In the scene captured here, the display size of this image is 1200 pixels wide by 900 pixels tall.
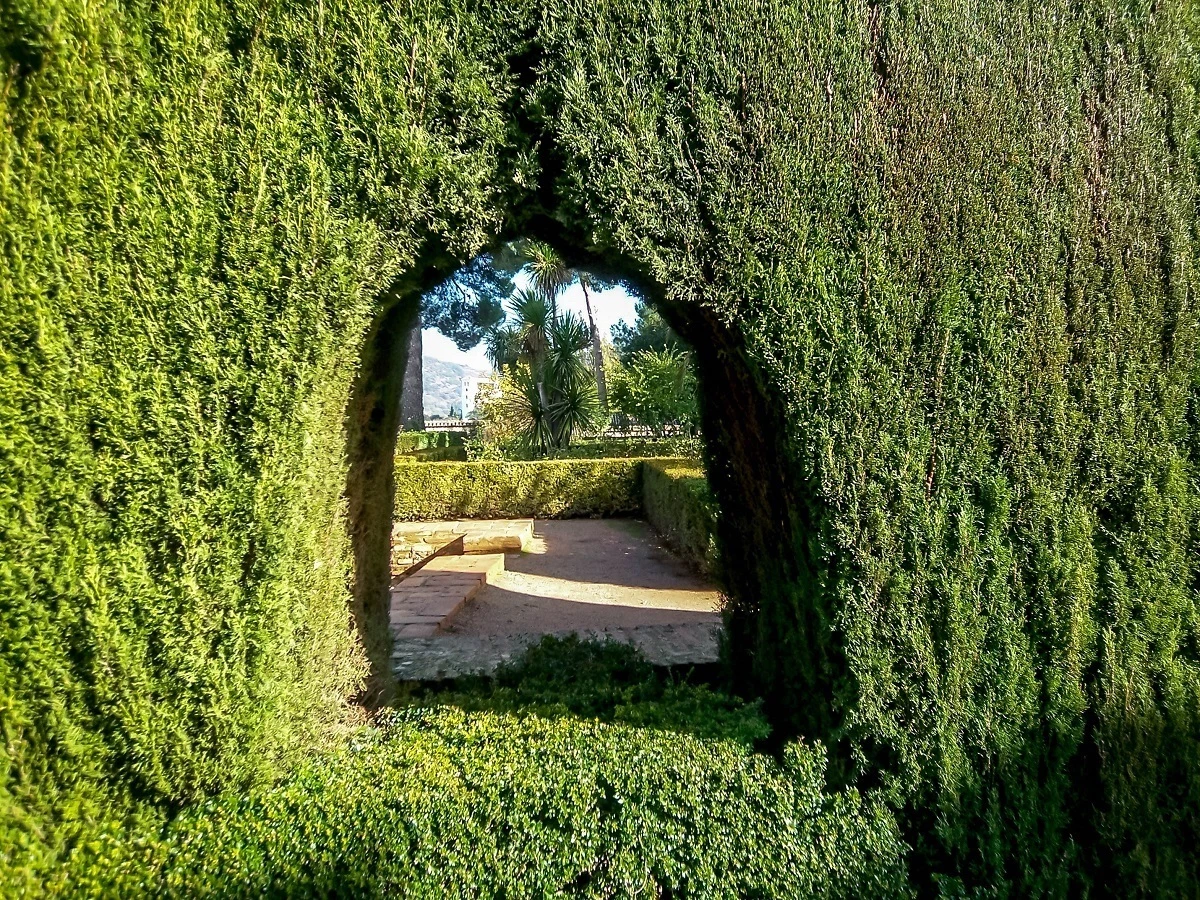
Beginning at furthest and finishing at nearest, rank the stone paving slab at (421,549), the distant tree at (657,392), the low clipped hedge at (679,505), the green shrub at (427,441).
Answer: the green shrub at (427,441), the distant tree at (657,392), the stone paving slab at (421,549), the low clipped hedge at (679,505)

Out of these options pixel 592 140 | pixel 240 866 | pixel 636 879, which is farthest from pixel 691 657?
pixel 592 140

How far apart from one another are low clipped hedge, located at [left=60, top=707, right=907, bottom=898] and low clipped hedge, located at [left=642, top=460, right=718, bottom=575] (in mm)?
3870

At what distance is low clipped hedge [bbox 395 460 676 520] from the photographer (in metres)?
13.2

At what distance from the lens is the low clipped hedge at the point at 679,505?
7773mm

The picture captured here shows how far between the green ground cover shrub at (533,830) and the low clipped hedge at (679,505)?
3844 mm

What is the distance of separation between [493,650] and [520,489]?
9.26 metres

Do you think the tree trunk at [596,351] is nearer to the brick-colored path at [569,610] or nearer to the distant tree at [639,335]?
the distant tree at [639,335]

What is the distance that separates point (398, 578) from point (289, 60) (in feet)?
20.9

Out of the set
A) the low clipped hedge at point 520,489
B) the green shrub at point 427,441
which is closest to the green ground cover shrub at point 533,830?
the low clipped hedge at point 520,489

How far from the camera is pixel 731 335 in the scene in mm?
2352

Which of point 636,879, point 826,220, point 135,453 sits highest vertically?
point 826,220

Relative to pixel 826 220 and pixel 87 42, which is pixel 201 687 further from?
pixel 826 220

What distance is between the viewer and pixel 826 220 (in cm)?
226

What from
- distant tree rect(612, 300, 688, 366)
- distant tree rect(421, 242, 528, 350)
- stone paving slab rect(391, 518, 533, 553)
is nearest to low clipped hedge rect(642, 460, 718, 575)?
stone paving slab rect(391, 518, 533, 553)
